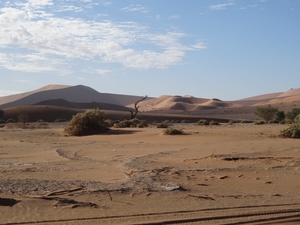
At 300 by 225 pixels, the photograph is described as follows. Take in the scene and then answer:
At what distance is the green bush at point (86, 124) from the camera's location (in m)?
32.8

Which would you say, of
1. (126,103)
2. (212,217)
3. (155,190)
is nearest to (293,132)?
(155,190)

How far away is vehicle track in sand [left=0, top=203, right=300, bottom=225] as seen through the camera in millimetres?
7680

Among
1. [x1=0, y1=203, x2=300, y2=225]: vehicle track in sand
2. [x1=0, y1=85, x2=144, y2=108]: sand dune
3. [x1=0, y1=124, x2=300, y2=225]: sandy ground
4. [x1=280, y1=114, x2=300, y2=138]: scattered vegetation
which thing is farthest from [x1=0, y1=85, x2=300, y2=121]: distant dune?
[x1=0, y1=203, x2=300, y2=225]: vehicle track in sand

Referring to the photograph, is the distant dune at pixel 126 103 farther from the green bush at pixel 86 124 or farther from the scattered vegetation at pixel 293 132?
the scattered vegetation at pixel 293 132

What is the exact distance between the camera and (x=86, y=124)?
33.8m

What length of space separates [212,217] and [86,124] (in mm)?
26436

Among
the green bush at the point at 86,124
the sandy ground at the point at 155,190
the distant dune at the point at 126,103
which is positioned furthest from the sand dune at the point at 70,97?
the sandy ground at the point at 155,190

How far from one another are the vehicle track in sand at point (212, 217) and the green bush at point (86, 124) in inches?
983

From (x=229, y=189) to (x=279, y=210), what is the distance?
2.38m

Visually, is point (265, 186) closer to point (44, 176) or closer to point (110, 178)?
point (110, 178)

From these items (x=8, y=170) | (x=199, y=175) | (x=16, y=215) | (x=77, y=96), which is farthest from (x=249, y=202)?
(x=77, y=96)

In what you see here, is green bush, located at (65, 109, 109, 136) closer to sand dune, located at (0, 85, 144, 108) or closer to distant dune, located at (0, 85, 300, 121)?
distant dune, located at (0, 85, 300, 121)

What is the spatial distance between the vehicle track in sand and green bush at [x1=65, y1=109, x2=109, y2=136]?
25.0 m

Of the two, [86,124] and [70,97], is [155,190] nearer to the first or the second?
[86,124]
